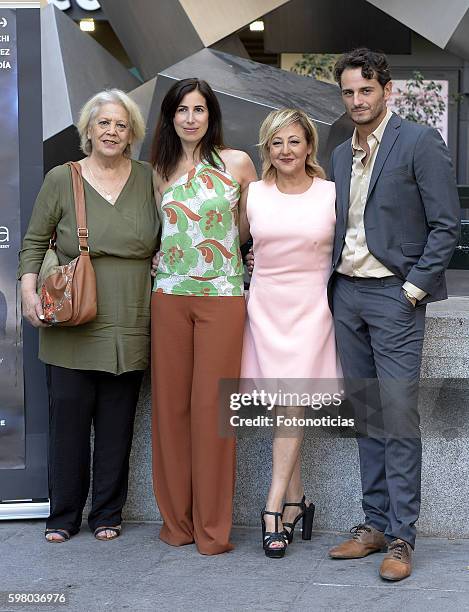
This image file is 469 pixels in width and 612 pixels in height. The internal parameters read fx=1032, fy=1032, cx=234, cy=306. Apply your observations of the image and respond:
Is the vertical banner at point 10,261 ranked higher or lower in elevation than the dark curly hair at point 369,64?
lower

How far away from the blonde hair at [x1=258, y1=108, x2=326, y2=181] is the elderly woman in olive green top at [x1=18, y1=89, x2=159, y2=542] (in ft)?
1.85

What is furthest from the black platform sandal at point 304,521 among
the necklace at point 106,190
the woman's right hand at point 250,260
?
the necklace at point 106,190

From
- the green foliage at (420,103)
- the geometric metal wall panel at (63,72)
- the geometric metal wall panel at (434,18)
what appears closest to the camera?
the geometric metal wall panel at (63,72)

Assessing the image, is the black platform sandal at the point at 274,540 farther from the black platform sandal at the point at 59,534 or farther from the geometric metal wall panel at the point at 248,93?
the geometric metal wall panel at the point at 248,93

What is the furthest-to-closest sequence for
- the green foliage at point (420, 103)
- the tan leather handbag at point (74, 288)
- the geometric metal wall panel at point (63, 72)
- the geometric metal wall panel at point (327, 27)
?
the green foliage at point (420, 103) < the geometric metal wall panel at point (327, 27) < the geometric metal wall panel at point (63, 72) < the tan leather handbag at point (74, 288)

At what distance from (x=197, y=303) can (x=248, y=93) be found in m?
1.85

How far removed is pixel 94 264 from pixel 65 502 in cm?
112

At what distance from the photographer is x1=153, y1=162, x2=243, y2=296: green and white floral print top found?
4348mm

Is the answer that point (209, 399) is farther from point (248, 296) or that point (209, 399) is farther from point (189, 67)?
point (189, 67)

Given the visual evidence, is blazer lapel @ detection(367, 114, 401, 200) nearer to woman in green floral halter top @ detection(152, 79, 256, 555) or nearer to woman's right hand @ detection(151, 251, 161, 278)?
woman in green floral halter top @ detection(152, 79, 256, 555)

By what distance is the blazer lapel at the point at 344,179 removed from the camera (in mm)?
4184

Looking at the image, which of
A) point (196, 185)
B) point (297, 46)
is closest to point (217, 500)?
point (196, 185)

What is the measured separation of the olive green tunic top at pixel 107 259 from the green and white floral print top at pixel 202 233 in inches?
5.8

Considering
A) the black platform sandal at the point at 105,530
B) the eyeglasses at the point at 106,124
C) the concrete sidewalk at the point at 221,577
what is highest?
the eyeglasses at the point at 106,124
